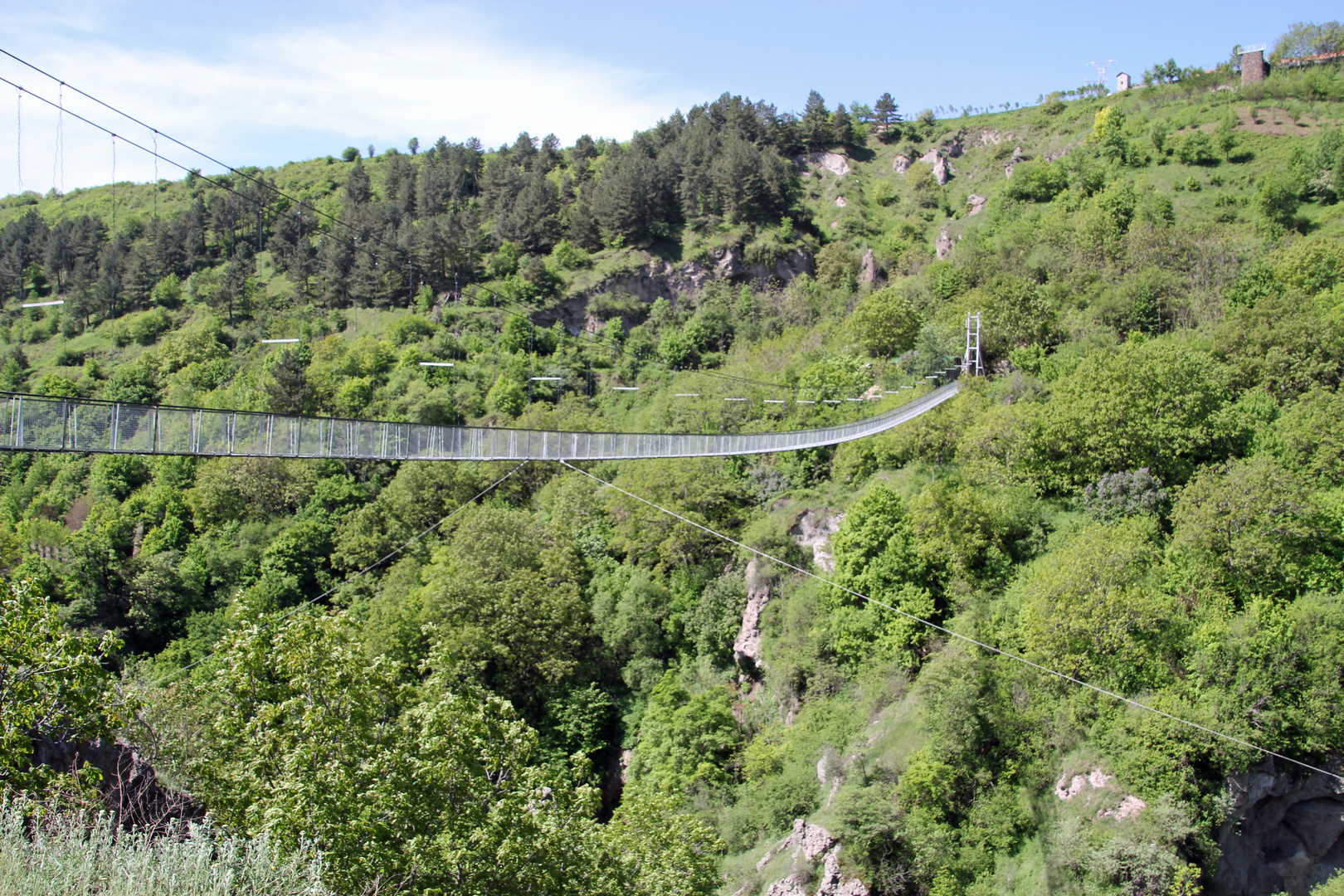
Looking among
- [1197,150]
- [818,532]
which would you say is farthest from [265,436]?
[1197,150]

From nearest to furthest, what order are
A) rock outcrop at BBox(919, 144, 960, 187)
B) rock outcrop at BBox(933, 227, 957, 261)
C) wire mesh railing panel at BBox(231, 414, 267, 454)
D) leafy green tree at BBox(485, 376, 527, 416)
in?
wire mesh railing panel at BBox(231, 414, 267, 454) < leafy green tree at BBox(485, 376, 527, 416) < rock outcrop at BBox(933, 227, 957, 261) < rock outcrop at BBox(919, 144, 960, 187)

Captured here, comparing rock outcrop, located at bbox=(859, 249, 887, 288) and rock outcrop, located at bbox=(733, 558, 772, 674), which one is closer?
rock outcrop, located at bbox=(733, 558, 772, 674)

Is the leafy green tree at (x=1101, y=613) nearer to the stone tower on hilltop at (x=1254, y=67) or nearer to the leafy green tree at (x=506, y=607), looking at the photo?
the leafy green tree at (x=506, y=607)

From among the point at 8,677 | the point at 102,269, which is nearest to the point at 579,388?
the point at 102,269

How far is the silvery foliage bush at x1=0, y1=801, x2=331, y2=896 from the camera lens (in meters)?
6.78

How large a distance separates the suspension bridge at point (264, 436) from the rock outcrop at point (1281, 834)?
47.3 ft

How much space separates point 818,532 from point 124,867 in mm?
27515

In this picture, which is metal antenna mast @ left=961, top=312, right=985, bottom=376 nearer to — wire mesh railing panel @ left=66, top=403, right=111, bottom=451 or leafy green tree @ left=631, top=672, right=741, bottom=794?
leafy green tree @ left=631, top=672, right=741, bottom=794

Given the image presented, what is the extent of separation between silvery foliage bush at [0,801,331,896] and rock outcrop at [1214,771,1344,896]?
20.3 metres

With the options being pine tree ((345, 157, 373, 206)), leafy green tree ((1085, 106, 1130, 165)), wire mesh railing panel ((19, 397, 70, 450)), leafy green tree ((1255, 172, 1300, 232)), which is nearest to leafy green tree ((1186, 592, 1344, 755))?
wire mesh railing panel ((19, 397, 70, 450))

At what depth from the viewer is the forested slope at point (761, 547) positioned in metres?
14.6

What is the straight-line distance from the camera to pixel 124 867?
7059mm

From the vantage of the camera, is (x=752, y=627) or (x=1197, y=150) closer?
(x=752, y=627)

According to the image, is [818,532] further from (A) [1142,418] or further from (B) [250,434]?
(B) [250,434]
